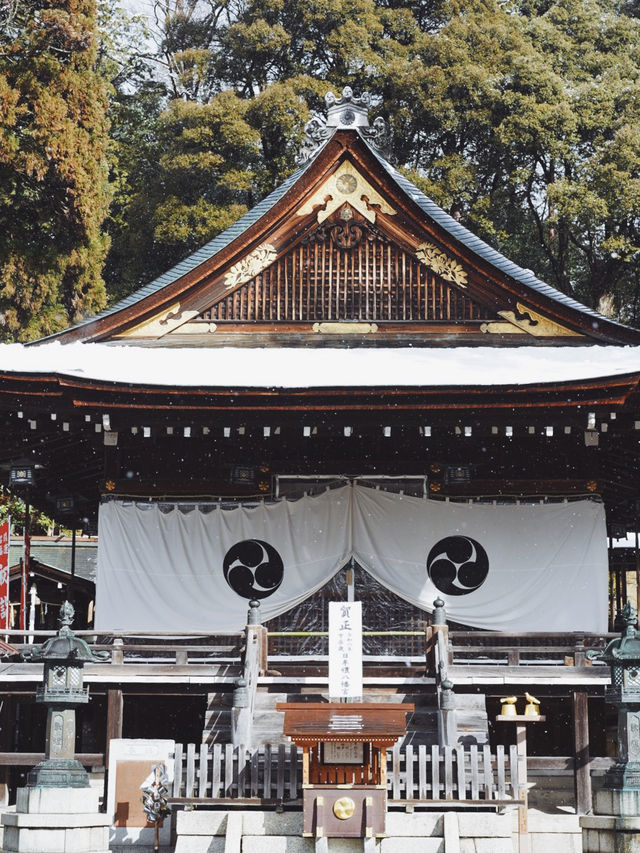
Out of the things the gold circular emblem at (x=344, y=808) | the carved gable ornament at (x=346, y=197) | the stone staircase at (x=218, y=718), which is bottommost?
the gold circular emblem at (x=344, y=808)

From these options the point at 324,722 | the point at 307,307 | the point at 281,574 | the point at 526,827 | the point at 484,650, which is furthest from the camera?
the point at 307,307

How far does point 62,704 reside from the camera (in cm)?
1339

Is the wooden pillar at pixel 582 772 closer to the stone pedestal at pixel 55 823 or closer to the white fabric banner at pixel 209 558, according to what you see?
the white fabric banner at pixel 209 558

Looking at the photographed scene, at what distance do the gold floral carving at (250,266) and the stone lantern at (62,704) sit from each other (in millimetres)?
7660

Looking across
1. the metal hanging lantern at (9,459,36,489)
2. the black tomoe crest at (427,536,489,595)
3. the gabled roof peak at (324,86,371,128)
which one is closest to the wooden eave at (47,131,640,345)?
the gabled roof peak at (324,86,371,128)

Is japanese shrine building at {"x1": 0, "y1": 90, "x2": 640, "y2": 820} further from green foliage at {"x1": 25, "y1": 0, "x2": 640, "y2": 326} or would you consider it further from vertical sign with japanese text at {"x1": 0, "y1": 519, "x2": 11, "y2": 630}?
green foliage at {"x1": 25, "y1": 0, "x2": 640, "y2": 326}

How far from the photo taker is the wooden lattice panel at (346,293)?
20031 mm

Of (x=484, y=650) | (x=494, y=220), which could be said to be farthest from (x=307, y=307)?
(x=494, y=220)

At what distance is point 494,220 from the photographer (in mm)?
43594

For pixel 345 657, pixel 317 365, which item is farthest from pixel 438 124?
pixel 345 657

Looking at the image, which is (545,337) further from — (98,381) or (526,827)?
(526,827)

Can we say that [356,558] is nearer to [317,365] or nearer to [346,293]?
[317,365]

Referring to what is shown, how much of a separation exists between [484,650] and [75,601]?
20760 mm

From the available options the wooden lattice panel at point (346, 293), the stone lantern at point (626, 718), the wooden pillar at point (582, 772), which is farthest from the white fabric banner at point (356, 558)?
the stone lantern at point (626, 718)
